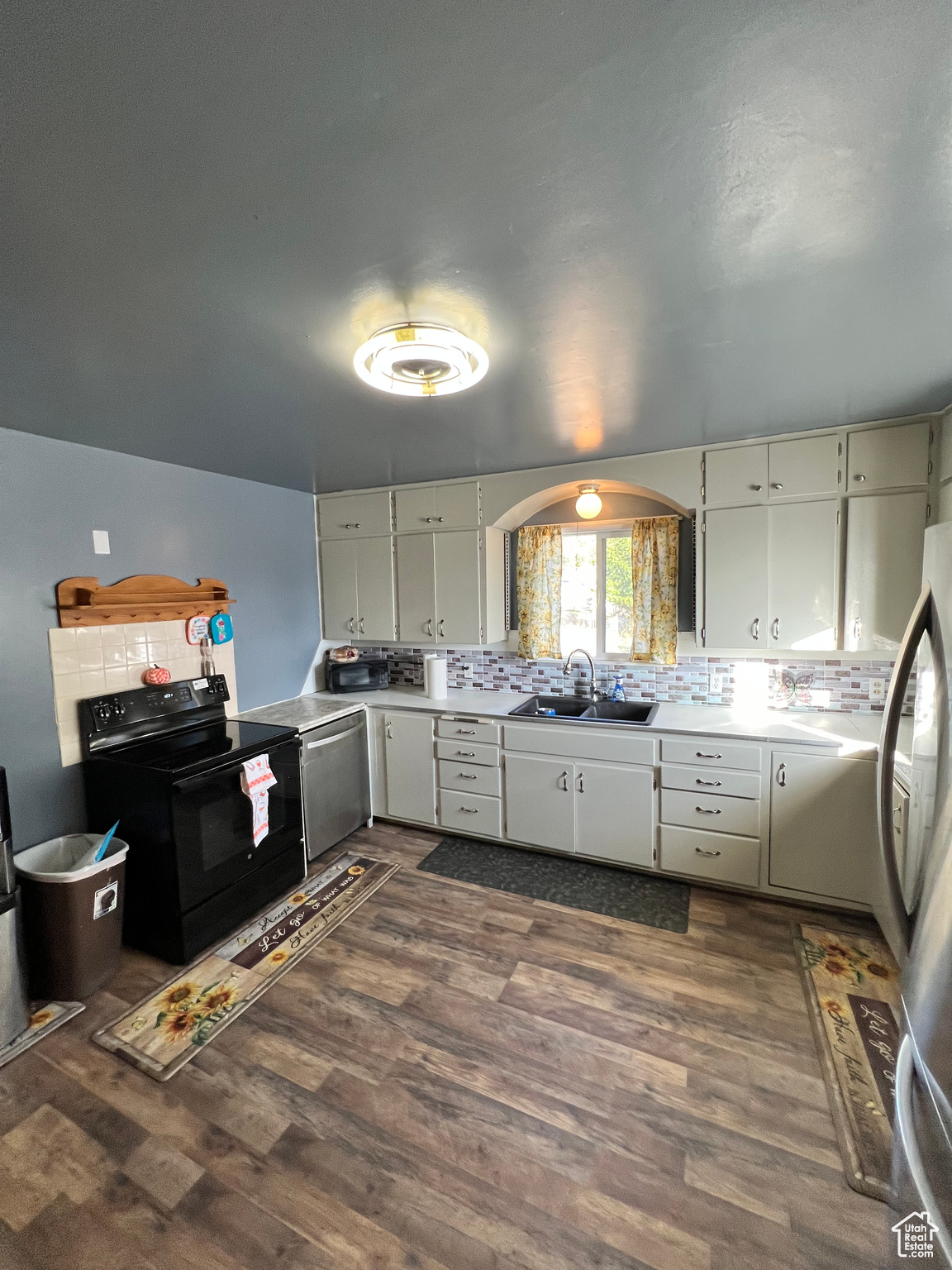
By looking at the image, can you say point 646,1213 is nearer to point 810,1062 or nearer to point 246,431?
point 810,1062

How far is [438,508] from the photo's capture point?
11.4ft

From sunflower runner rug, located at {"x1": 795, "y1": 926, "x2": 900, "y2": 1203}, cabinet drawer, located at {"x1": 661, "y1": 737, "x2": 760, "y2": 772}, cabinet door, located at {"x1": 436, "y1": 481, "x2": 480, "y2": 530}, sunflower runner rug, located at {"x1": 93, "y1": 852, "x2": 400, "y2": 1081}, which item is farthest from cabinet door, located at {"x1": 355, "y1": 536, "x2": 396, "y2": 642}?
sunflower runner rug, located at {"x1": 795, "y1": 926, "x2": 900, "y2": 1203}

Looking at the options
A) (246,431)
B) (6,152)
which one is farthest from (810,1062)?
(246,431)

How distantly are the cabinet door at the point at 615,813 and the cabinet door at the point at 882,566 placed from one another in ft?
4.09

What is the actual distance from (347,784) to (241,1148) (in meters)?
1.91

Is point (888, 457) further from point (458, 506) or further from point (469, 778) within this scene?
point (469, 778)

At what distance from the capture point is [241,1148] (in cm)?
153

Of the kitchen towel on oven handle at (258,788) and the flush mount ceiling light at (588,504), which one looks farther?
the flush mount ceiling light at (588,504)

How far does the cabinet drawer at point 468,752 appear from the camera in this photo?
126 inches

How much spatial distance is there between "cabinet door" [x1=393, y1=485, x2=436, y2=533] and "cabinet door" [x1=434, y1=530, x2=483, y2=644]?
0.14 metres

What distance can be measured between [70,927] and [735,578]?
3343mm

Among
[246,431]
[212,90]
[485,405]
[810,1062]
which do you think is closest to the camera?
[212,90]

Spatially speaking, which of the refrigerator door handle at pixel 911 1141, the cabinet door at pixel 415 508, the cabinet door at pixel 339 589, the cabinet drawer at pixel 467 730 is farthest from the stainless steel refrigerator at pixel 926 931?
A: the cabinet door at pixel 339 589

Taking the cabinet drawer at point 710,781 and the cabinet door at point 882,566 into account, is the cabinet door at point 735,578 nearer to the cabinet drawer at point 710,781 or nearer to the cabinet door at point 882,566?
the cabinet door at point 882,566
